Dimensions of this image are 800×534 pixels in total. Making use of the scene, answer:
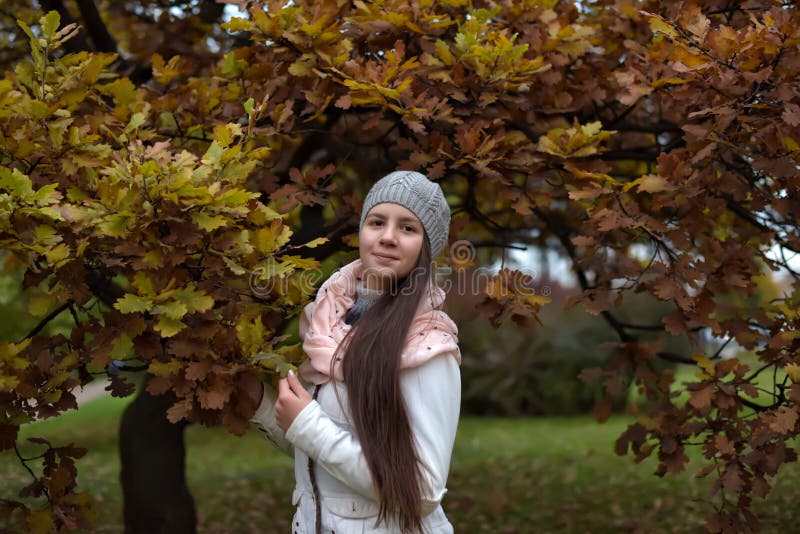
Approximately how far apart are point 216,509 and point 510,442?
146 inches

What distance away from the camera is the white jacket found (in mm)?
1988

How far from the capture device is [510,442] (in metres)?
8.61

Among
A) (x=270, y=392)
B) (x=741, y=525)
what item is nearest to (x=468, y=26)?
(x=270, y=392)

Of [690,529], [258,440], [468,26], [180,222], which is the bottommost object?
[258,440]

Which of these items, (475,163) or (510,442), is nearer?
(475,163)

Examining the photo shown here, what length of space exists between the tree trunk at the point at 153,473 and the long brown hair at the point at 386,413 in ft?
7.03

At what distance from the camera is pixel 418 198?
2211 millimetres

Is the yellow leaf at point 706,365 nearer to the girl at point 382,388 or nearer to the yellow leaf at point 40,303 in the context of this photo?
the girl at point 382,388

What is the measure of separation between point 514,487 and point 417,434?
4477 mm

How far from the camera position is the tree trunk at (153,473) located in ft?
13.1

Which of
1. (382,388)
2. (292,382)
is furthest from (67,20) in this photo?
(382,388)

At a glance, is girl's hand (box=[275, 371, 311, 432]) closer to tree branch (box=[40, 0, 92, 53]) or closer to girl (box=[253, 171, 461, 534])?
girl (box=[253, 171, 461, 534])

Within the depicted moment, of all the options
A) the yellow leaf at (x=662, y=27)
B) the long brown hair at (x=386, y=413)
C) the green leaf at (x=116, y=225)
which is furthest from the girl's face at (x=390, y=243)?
the yellow leaf at (x=662, y=27)

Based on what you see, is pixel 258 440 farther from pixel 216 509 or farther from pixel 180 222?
pixel 180 222
